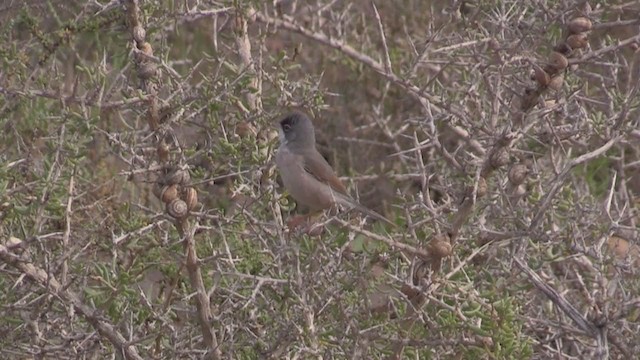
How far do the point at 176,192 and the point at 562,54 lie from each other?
125cm

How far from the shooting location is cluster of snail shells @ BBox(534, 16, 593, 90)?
361 centimetres

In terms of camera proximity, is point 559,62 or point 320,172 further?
point 320,172

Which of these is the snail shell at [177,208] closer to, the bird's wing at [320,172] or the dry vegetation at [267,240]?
the dry vegetation at [267,240]

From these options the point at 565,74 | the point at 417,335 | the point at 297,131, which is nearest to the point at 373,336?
the point at 417,335

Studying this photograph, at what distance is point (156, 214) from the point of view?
3.64 m

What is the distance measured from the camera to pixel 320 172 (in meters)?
5.06

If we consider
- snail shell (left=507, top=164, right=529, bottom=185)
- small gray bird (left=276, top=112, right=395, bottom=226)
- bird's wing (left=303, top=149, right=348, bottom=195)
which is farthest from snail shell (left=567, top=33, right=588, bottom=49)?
bird's wing (left=303, top=149, right=348, bottom=195)

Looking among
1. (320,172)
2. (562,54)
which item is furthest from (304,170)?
(562,54)

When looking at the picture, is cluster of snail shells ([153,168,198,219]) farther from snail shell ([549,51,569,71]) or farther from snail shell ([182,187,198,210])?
snail shell ([549,51,569,71])

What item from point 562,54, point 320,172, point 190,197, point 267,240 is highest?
point 562,54

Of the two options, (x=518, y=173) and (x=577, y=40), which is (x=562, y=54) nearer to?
(x=577, y=40)

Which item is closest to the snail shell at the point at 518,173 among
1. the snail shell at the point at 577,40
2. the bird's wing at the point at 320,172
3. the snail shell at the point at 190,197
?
the snail shell at the point at 577,40

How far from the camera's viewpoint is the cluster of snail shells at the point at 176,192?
3.49 metres

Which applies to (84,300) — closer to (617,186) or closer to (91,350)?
(91,350)
